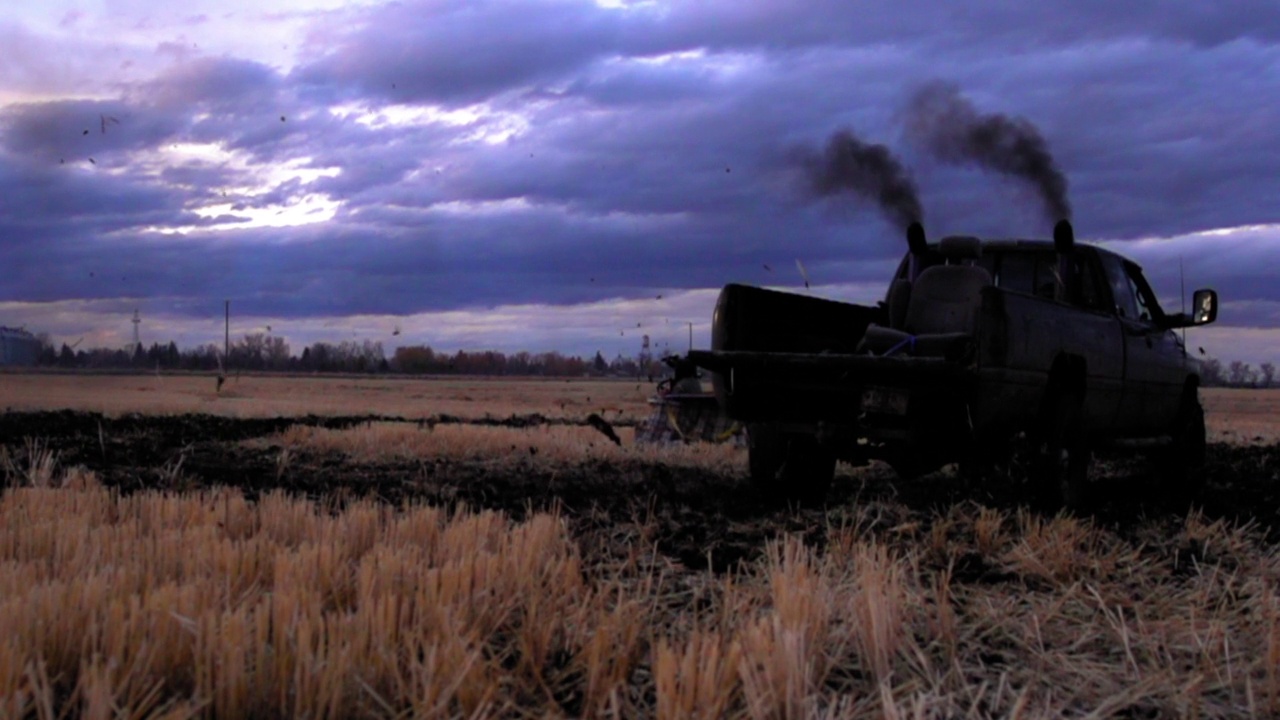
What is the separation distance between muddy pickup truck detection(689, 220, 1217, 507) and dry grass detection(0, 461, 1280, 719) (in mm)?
1608

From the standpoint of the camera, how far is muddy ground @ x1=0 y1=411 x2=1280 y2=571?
7562 millimetres

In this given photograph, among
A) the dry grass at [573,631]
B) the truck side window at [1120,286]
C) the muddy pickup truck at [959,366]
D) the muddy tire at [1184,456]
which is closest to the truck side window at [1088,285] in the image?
the muddy pickup truck at [959,366]

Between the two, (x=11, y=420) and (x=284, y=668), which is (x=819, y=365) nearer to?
(x=284, y=668)

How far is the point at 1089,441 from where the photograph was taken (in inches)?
382

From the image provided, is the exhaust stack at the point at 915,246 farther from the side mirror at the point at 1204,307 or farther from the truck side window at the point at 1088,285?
the side mirror at the point at 1204,307

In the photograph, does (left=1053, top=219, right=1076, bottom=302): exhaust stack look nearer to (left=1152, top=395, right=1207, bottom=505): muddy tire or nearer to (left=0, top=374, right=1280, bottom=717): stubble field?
(left=0, top=374, right=1280, bottom=717): stubble field

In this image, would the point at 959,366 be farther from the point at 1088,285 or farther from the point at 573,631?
the point at 573,631

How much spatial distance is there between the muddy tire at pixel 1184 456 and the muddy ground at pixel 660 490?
0.64ft

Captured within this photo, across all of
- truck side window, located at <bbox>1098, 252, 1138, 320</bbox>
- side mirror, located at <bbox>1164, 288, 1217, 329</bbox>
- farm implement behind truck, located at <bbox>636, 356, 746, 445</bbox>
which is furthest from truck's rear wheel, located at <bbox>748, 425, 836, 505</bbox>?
farm implement behind truck, located at <bbox>636, 356, 746, 445</bbox>

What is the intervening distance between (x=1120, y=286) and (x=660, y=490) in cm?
435

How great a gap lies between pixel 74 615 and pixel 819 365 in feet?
17.0

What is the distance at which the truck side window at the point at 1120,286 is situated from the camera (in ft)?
34.3

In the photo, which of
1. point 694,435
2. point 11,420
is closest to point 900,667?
point 694,435

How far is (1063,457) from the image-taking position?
346 inches
